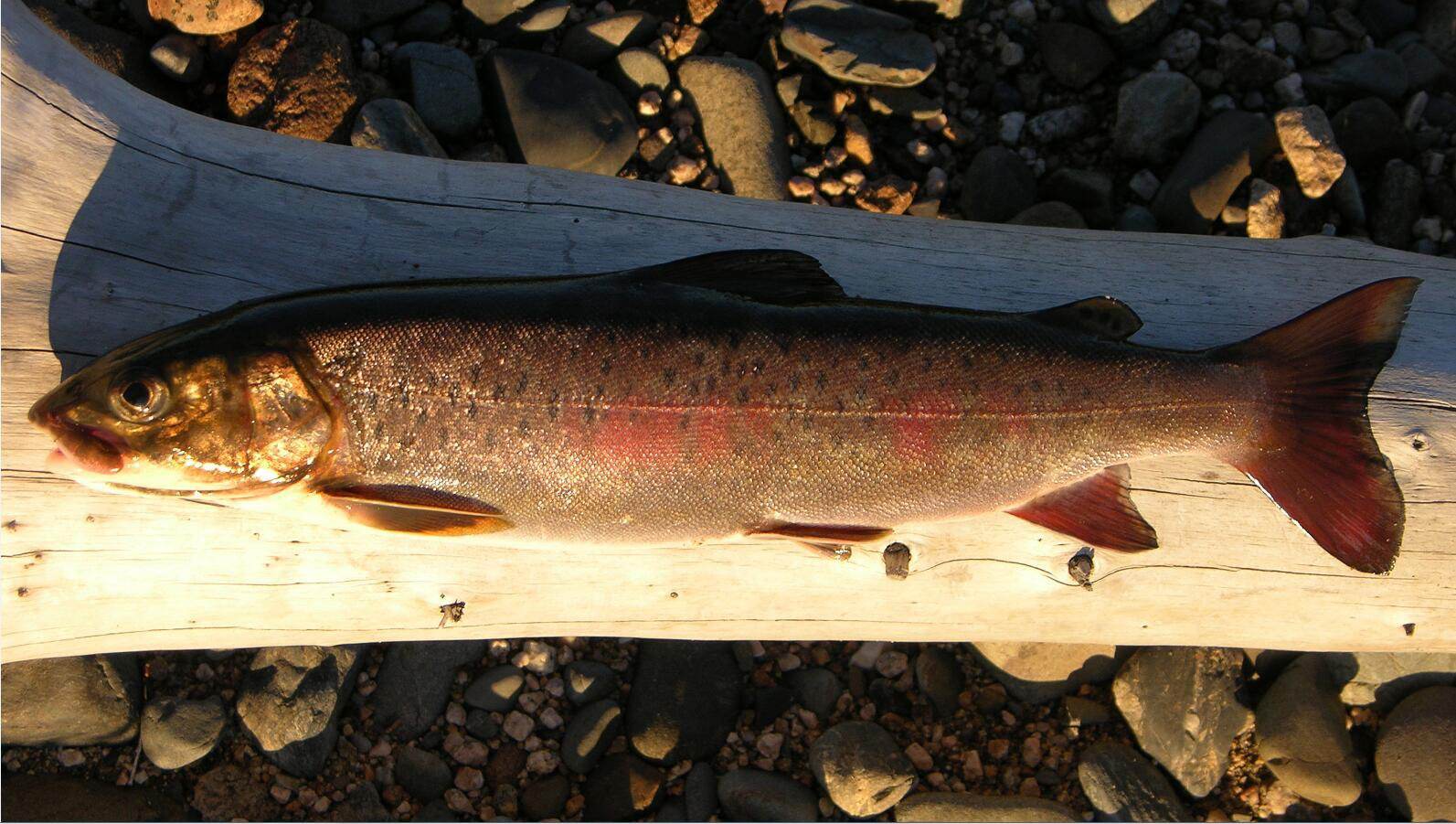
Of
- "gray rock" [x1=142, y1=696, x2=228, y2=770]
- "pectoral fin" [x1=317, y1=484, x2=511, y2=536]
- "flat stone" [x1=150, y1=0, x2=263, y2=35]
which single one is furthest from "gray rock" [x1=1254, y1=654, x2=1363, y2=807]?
"flat stone" [x1=150, y1=0, x2=263, y2=35]

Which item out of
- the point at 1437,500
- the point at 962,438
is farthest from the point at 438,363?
the point at 1437,500

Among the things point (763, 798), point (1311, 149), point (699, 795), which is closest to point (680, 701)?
point (699, 795)

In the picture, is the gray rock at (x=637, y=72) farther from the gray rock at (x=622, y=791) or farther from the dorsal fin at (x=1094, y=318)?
the gray rock at (x=622, y=791)

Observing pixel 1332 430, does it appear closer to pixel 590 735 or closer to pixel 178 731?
pixel 590 735

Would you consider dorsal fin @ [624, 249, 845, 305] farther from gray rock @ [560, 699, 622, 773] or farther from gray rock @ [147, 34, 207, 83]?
gray rock @ [147, 34, 207, 83]

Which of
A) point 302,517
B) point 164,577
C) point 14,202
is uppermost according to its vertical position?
point 14,202

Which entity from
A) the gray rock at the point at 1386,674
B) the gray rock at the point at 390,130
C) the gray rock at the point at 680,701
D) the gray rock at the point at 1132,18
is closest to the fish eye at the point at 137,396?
the gray rock at the point at 390,130

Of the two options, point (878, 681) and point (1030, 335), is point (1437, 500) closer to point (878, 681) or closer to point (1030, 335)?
point (1030, 335)
